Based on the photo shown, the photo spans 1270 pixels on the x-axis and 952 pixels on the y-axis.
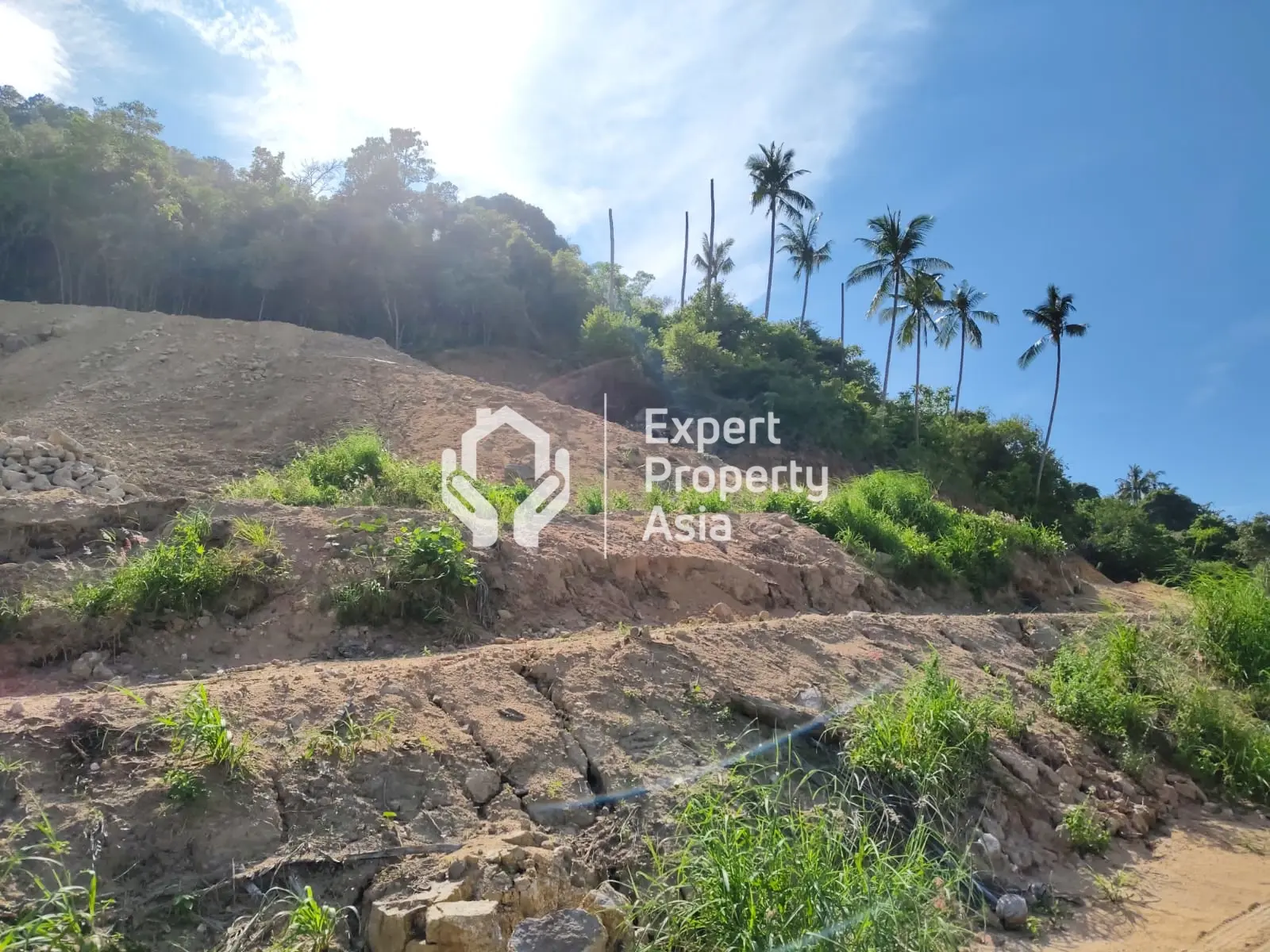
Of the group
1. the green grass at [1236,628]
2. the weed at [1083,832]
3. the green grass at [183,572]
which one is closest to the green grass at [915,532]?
the green grass at [1236,628]

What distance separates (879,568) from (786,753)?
5.53 metres

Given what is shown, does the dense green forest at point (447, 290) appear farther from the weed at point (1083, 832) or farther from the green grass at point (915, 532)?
the weed at point (1083, 832)

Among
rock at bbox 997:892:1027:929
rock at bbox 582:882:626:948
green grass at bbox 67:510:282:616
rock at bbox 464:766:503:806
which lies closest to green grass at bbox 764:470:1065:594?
rock at bbox 997:892:1027:929

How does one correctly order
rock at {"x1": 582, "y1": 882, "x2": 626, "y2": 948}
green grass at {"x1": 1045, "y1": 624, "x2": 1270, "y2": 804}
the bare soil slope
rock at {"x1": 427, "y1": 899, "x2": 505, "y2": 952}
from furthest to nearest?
the bare soil slope → green grass at {"x1": 1045, "y1": 624, "x2": 1270, "y2": 804} → rock at {"x1": 582, "y1": 882, "x2": 626, "y2": 948} → rock at {"x1": 427, "y1": 899, "x2": 505, "y2": 952}

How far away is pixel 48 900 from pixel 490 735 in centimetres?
171

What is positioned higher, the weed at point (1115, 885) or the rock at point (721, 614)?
the rock at point (721, 614)

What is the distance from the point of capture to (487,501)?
284 inches

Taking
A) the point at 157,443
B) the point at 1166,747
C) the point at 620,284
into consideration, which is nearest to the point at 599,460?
the point at 157,443

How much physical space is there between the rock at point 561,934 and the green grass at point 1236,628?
673 centimetres

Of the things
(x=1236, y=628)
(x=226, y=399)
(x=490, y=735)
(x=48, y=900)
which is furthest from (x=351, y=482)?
(x=1236, y=628)

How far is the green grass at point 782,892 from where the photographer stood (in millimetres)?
2777

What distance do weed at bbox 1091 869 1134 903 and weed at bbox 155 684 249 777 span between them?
4.33 meters

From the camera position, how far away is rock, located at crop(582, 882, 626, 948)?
2965 mm

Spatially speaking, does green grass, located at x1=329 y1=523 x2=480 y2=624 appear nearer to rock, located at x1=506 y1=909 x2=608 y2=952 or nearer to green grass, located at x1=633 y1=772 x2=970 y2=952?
green grass, located at x1=633 y1=772 x2=970 y2=952
